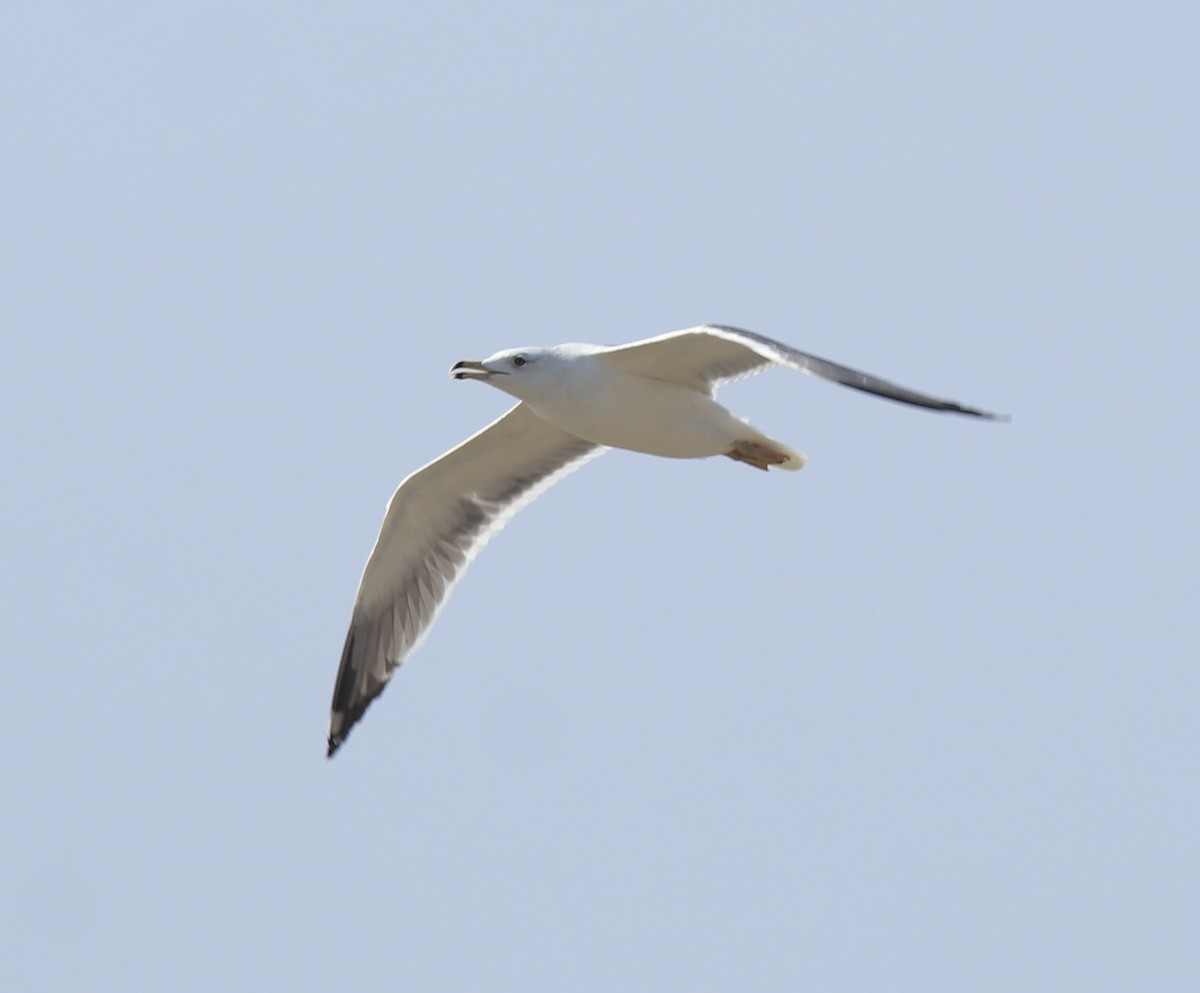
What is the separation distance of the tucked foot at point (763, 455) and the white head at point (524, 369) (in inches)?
42.2

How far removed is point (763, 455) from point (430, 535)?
109 inches

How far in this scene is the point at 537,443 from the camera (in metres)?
12.3

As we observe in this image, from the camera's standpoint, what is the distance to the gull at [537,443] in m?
10.5

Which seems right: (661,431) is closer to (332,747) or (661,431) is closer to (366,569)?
(366,569)

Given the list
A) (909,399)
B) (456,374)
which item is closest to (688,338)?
(456,374)

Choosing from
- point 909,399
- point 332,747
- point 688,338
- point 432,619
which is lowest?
point 332,747

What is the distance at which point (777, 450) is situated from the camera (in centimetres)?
1093

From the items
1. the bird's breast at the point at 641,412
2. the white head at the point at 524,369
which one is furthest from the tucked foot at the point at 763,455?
the white head at the point at 524,369

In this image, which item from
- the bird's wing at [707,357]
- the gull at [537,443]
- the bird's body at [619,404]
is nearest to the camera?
the bird's wing at [707,357]

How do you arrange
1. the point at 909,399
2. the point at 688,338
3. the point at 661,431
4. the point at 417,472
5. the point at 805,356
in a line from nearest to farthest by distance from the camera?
the point at 909,399 < the point at 805,356 < the point at 688,338 < the point at 661,431 < the point at 417,472

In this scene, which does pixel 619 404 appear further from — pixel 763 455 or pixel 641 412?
pixel 763 455

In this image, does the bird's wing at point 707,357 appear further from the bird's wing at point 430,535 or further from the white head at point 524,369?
the bird's wing at point 430,535

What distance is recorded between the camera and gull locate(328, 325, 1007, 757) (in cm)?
1055

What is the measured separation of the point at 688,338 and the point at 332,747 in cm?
444
